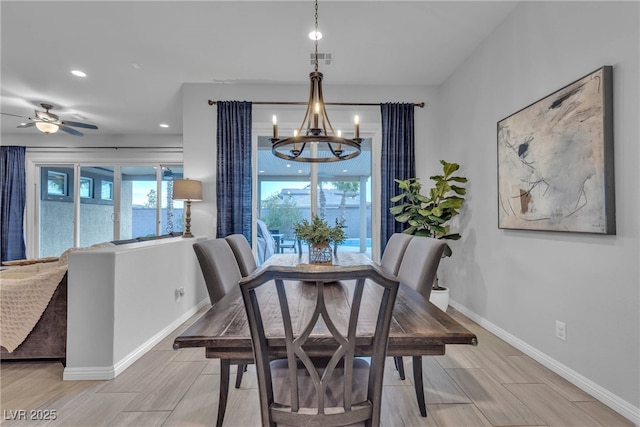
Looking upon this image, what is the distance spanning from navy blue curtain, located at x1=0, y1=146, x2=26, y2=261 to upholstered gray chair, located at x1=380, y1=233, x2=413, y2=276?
7034mm

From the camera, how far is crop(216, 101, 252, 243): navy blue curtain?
13.0 feet

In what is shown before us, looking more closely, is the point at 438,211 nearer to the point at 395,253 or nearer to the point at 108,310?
the point at 395,253

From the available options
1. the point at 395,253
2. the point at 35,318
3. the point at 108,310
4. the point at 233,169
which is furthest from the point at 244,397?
the point at 233,169

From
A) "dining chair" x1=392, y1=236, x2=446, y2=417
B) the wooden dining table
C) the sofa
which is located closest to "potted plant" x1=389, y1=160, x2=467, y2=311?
"dining chair" x1=392, y1=236, x2=446, y2=417

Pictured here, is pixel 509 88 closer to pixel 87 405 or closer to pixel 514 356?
pixel 514 356

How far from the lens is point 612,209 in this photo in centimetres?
173

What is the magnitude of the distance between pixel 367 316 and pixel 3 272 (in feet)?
9.07

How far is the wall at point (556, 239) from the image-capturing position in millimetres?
1676

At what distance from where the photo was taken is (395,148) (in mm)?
4090

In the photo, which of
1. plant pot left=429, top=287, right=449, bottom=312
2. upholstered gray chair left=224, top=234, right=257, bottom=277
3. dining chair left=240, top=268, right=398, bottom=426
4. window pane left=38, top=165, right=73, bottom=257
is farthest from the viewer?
window pane left=38, top=165, right=73, bottom=257

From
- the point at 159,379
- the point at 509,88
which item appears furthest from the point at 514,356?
the point at 159,379

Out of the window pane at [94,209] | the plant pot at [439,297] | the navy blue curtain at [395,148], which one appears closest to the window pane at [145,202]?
the window pane at [94,209]

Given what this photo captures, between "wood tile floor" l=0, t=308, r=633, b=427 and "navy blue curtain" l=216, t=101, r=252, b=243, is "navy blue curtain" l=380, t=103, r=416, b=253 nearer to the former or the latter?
"navy blue curtain" l=216, t=101, r=252, b=243

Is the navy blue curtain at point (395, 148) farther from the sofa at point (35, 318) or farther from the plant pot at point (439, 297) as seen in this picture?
the sofa at point (35, 318)
